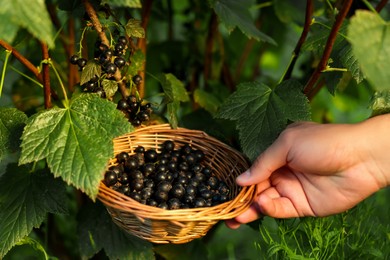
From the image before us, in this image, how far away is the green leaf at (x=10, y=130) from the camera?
1.24 meters

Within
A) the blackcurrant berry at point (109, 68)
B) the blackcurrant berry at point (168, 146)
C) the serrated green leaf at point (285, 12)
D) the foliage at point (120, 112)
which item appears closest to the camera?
the foliage at point (120, 112)

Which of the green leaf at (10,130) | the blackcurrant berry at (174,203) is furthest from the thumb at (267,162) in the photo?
the green leaf at (10,130)

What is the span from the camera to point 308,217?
1465mm

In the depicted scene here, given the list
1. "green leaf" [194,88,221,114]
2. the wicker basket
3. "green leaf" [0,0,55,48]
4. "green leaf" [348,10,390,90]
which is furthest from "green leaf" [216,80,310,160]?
"green leaf" [0,0,55,48]

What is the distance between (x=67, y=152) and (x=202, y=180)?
Result: 37 centimetres

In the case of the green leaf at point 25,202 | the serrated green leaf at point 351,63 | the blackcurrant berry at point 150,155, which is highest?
the serrated green leaf at point 351,63

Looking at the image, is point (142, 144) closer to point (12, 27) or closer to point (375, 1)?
point (12, 27)

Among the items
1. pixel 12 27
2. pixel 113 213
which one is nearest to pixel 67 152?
pixel 113 213

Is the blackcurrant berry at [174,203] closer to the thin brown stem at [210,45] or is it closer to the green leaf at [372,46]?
the green leaf at [372,46]

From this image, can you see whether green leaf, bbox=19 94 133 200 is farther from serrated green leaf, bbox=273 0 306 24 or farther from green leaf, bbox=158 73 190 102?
serrated green leaf, bbox=273 0 306 24

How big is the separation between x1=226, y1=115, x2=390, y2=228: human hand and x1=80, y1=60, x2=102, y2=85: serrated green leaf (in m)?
0.38

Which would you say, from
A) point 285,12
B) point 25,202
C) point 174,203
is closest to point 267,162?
point 174,203

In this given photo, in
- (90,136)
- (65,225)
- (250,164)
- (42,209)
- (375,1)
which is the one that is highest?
(375,1)

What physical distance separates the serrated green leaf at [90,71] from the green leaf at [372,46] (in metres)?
0.54
